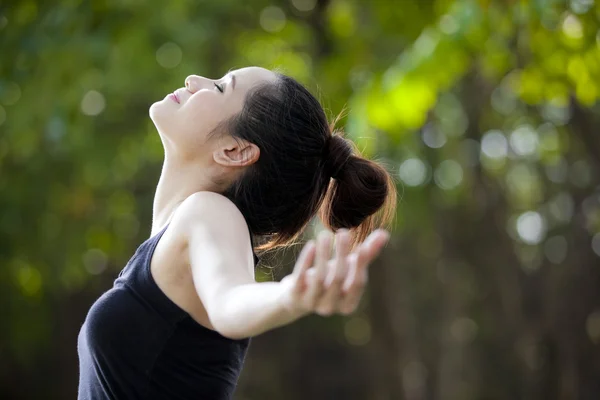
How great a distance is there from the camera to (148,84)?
28.1 ft

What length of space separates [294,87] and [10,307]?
1192 cm

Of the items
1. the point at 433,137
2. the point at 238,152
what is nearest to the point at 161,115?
the point at 238,152

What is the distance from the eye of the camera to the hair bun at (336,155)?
245cm

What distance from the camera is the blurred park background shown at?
5.07 metres

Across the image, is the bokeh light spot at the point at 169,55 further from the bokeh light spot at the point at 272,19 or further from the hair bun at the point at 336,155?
the hair bun at the point at 336,155

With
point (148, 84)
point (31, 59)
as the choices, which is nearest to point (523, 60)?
point (31, 59)

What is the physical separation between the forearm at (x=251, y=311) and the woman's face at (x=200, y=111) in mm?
744

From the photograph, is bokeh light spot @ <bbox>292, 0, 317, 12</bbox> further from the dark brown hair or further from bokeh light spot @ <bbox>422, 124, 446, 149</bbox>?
the dark brown hair

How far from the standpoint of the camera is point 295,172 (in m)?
2.38

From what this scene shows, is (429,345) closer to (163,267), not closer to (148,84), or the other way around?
(148,84)

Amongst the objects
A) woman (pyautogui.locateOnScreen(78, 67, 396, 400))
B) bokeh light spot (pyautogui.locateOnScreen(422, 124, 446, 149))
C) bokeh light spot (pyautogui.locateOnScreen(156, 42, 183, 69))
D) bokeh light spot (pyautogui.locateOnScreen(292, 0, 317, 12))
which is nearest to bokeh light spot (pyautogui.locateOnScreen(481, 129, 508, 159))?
bokeh light spot (pyautogui.locateOnScreen(422, 124, 446, 149))

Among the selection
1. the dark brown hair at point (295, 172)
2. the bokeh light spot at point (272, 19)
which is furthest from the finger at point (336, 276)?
the bokeh light spot at point (272, 19)

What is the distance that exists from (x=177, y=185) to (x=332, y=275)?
1.09 meters

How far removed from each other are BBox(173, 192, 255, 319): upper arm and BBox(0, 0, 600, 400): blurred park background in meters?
1.52
